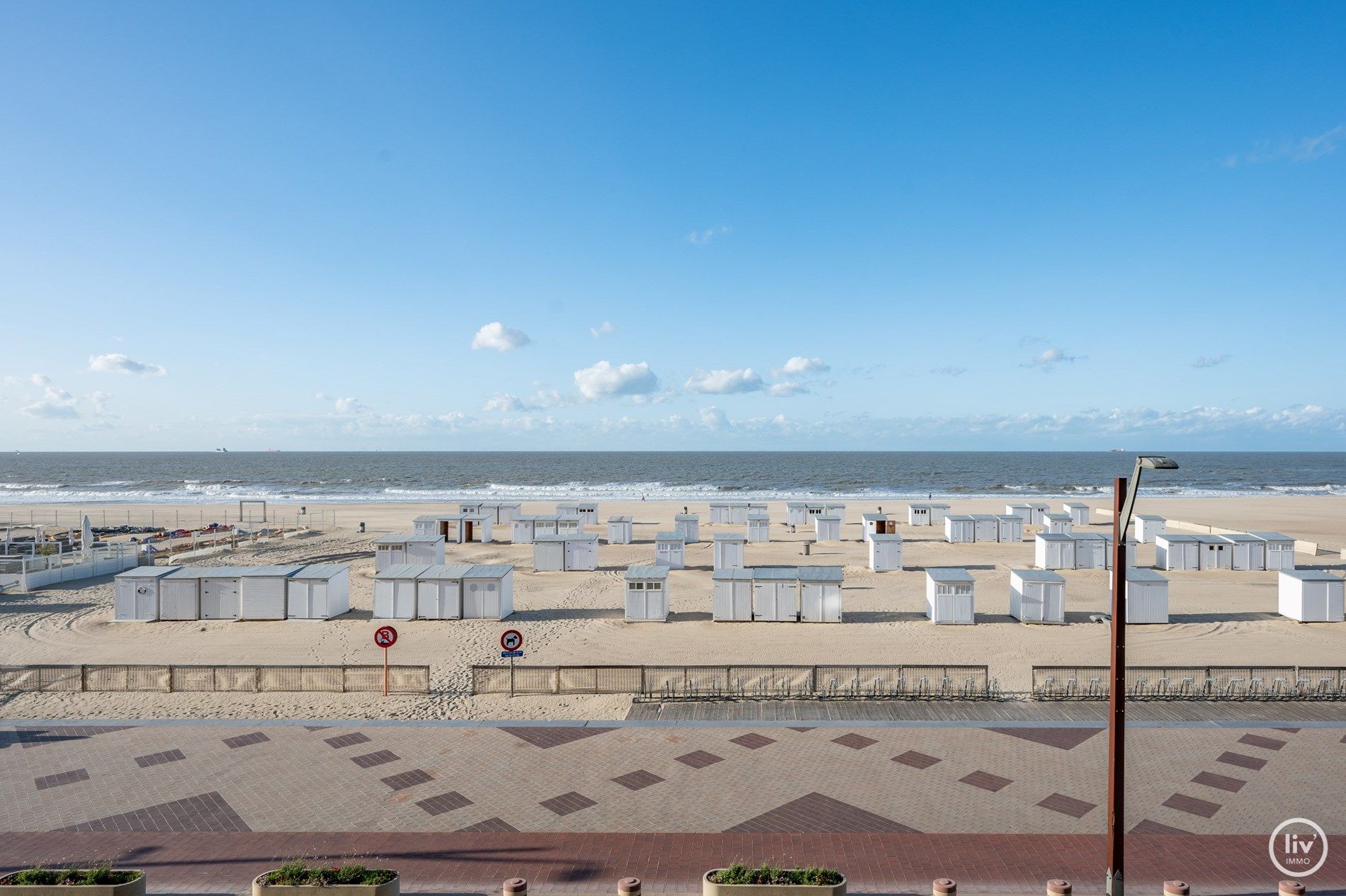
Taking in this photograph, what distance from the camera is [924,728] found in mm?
15836

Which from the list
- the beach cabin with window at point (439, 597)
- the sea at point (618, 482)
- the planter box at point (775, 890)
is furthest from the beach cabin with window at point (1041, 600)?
the sea at point (618, 482)

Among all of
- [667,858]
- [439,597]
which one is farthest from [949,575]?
[667,858]

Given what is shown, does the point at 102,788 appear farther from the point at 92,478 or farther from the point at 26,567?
the point at 92,478

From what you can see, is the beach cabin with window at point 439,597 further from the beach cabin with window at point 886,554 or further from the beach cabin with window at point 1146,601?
the beach cabin with window at point 1146,601

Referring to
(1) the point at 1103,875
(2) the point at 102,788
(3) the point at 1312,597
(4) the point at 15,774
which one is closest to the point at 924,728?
(1) the point at 1103,875

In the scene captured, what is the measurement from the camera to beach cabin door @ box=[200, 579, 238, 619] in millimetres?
28547

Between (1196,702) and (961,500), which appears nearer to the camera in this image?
(1196,702)

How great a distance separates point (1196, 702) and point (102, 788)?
73.6 feet

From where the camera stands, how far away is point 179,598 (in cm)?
2848

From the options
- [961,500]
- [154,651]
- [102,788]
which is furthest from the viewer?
[961,500]

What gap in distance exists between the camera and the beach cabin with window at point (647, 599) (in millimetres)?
27844

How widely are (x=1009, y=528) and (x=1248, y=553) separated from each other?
13.1 m

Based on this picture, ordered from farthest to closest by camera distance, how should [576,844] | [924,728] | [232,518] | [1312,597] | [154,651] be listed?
[232,518], [1312,597], [154,651], [924,728], [576,844]

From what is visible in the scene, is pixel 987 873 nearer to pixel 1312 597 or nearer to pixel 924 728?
pixel 924 728
